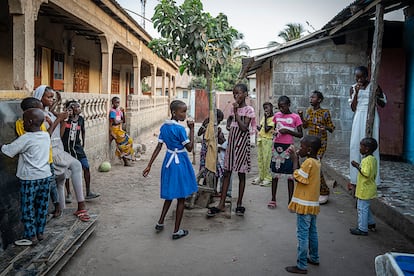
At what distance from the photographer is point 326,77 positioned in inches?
362

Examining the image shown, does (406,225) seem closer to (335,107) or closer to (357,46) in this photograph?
→ (335,107)

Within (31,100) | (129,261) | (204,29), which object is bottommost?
(129,261)

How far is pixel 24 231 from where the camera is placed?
3.71 metres

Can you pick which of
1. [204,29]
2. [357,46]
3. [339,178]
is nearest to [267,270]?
[204,29]

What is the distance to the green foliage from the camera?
507 cm

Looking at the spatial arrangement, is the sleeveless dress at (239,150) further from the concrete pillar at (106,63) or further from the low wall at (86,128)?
the concrete pillar at (106,63)

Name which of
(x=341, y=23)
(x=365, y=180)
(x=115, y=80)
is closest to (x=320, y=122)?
(x=365, y=180)

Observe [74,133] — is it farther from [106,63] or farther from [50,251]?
[106,63]

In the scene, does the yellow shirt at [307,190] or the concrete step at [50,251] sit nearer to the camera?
the concrete step at [50,251]

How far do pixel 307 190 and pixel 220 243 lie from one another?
4.04 feet

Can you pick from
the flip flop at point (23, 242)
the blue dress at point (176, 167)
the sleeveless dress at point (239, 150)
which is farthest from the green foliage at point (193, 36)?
the flip flop at point (23, 242)

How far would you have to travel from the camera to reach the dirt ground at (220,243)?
3625 mm

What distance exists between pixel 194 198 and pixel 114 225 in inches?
44.8

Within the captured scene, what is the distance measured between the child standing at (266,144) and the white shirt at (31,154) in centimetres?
426
